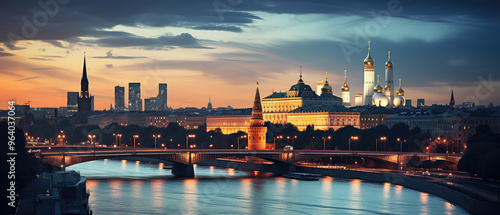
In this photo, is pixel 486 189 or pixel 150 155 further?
pixel 150 155

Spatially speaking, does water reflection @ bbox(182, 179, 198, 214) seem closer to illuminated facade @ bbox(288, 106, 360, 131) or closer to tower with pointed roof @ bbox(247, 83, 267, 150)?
tower with pointed roof @ bbox(247, 83, 267, 150)

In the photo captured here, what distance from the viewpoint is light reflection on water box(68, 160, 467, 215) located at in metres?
56.0

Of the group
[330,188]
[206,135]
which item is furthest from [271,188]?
[206,135]

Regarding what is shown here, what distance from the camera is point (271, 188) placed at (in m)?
70.0

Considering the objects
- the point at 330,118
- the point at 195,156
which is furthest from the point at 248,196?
the point at 330,118

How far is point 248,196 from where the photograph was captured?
6350cm

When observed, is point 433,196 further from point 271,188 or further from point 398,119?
point 398,119

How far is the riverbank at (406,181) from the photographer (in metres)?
52.7

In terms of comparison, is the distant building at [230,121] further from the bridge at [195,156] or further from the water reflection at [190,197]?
the water reflection at [190,197]

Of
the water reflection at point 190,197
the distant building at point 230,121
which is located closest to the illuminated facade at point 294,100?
the distant building at point 230,121

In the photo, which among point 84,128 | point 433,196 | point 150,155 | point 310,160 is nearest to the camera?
point 433,196

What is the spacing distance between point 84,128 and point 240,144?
6833cm

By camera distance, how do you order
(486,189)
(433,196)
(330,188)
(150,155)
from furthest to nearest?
1. (150,155)
2. (330,188)
3. (433,196)
4. (486,189)

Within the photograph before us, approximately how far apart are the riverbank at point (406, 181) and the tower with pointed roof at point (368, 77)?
94470 millimetres
